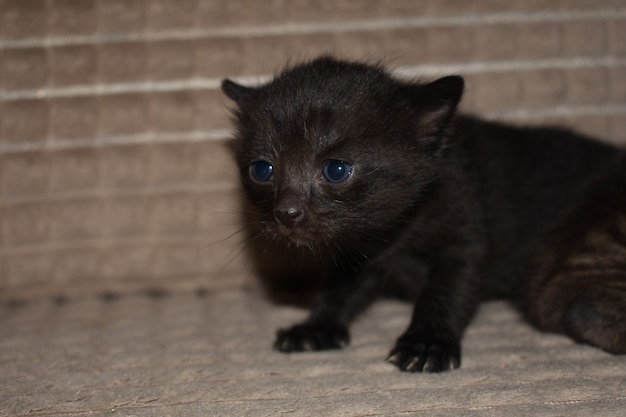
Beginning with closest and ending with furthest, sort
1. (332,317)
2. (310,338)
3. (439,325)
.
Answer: (439,325) → (310,338) → (332,317)

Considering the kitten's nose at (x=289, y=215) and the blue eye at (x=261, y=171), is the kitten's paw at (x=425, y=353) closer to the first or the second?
the kitten's nose at (x=289, y=215)

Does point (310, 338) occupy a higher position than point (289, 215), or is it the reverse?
point (289, 215)

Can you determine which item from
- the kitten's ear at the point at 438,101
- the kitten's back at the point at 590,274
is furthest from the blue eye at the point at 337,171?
the kitten's back at the point at 590,274

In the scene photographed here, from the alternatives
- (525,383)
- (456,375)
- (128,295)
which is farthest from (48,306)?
(525,383)

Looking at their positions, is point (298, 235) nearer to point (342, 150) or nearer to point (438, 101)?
point (342, 150)

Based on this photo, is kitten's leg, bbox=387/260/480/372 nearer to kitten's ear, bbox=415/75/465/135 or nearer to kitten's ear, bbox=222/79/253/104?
kitten's ear, bbox=415/75/465/135

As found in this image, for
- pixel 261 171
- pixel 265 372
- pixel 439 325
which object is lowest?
pixel 265 372

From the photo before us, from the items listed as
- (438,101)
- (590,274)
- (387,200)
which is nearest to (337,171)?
(387,200)

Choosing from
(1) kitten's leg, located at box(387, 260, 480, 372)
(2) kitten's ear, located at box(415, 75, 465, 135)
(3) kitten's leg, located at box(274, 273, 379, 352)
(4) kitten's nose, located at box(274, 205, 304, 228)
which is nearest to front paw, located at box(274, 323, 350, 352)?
(3) kitten's leg, located at box(274, 273, 379, 352)
